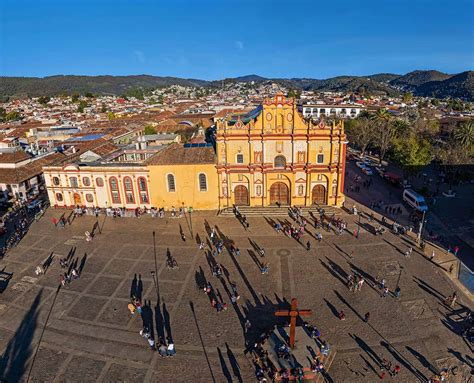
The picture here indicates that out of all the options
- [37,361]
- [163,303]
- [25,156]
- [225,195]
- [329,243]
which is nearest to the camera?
[37,361]

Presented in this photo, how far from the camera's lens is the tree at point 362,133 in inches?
3098

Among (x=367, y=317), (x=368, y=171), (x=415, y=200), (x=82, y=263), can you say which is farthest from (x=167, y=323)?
(x=368, y=171)

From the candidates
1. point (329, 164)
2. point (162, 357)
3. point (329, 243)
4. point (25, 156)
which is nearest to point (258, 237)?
point (329, 243)

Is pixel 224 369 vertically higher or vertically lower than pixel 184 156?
lower

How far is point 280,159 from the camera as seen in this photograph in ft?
148

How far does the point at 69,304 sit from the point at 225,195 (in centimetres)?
2419

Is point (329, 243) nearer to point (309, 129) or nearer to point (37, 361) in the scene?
point (309, 129)

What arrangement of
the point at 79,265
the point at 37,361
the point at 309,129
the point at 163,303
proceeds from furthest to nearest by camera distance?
the point at 309,129, the point at 79,265, the point at 163,303, the point at 37,361

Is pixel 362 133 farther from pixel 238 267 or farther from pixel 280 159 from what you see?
pixel 238 267

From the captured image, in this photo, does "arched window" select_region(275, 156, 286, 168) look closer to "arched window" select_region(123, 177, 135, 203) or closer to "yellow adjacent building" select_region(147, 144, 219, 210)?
"yellow adjacent building" select_region(147, 144, 219, 210)

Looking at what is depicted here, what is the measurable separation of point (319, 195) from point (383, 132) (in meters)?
34.7

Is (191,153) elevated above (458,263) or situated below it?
above

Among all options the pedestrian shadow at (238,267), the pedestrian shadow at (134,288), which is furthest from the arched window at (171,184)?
the pedestrian shadow at (134,288)

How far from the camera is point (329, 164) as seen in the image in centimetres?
4434
